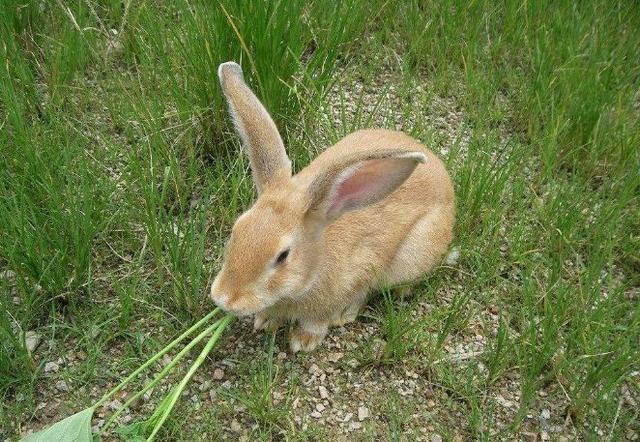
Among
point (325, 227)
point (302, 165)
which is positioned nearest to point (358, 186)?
point (325, 227)

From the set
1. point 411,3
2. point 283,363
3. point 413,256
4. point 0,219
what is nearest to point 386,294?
point 413,256

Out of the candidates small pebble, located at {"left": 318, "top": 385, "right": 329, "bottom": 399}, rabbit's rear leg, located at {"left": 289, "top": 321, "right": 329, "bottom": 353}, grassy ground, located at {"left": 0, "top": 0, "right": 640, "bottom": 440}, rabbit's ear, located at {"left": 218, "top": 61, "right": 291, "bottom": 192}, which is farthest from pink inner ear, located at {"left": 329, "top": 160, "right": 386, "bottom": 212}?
small pebble, located at {"left": 318, "top": 385, "right": 329, "bottom": 399}

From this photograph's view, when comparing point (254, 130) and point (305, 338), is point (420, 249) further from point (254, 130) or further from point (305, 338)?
point (254, 130)

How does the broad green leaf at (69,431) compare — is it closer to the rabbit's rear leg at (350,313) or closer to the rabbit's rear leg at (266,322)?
the rabbit's rear leg at (266,322)

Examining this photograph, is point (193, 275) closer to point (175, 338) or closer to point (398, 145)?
point (175, 338)

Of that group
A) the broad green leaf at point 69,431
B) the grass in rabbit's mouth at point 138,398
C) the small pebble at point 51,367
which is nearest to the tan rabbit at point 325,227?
the grass in rabbit's mouth at point 138,398
